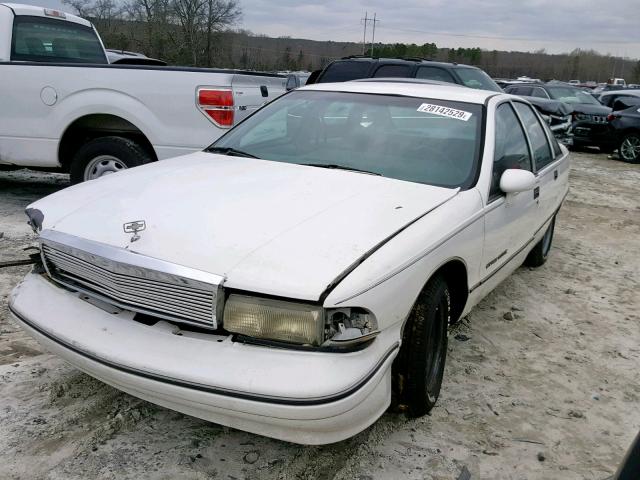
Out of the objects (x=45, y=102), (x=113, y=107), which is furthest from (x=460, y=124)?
(x=45, y=102)

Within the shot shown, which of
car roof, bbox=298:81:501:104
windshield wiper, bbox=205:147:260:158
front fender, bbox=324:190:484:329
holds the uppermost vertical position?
car roof, bbox=298:81:501:104

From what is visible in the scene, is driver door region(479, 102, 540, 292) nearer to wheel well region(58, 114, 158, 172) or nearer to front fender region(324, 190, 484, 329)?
front fender region(324, 190, 484, 329)

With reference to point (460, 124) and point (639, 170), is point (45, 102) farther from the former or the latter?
point (639, 170)

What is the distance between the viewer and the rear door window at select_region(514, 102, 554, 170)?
4199 mm

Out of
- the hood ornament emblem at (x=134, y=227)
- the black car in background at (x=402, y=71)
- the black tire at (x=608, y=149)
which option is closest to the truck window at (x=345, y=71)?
the black car in background at (x=402, y=71)

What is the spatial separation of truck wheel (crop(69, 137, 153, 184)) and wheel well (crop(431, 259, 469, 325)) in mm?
3337

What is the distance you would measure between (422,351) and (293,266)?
75 centimetres

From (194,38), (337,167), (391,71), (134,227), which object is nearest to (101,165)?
(337,167)

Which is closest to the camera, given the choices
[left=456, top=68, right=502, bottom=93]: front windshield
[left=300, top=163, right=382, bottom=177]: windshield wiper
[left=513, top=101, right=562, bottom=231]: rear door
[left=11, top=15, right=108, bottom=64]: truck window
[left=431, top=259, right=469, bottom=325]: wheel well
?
[left=431, top=259, right=469, bottom=325]: wheel well

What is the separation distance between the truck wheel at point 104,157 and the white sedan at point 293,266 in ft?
6.34

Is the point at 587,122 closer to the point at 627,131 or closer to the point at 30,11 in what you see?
the point at 627,131

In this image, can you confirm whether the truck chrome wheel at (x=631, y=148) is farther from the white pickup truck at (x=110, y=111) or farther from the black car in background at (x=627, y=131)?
the white pickup truck at (x=110, y=111)

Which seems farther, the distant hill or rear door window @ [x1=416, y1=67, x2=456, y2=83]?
the distant hill

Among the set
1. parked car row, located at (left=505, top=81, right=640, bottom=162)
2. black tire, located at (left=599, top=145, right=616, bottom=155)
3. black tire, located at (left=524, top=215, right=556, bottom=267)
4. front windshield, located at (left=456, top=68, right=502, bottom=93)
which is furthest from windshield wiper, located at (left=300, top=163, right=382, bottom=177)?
black tire, located at (left=599, top=145, right=616, bottom=155)
